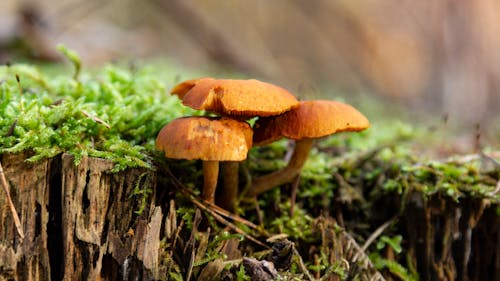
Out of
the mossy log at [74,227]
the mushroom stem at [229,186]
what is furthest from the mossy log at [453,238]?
the mossy log at [74,227]

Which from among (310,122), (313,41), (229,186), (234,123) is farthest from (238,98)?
(313,41)

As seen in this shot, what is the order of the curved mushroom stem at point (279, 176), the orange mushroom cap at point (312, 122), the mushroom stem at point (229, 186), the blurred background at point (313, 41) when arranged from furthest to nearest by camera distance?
the blurred background at point (313, 41) < the curved mushroom stem at point (279, 176) < the mushroom stem at point (229, 186) < the orange mushroom cap at point (312, 122)

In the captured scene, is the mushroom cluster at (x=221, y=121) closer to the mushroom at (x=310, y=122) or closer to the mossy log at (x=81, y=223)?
the mushroom at (x=310, y=122)

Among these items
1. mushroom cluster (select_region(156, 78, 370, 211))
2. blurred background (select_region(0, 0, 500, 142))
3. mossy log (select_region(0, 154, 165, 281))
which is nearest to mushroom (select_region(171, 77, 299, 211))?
mushroom cluster (select_region(156, 78, 370, 211))

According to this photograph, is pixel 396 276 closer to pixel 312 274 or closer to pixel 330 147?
pixel 312 274

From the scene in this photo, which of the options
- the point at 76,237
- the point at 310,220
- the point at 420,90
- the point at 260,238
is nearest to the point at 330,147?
Result: the point at 310,220

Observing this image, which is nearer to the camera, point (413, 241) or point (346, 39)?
point (413, 241)
